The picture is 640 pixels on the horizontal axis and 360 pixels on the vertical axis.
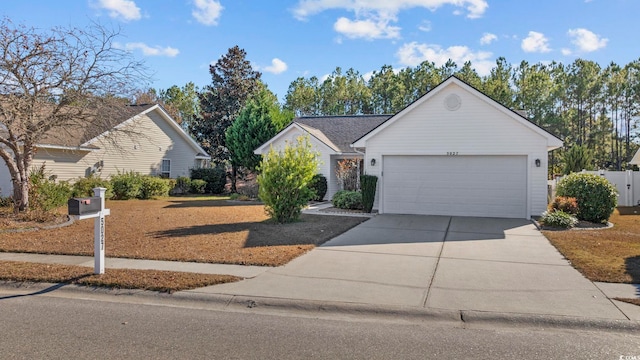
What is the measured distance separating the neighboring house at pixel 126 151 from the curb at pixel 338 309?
9951mm

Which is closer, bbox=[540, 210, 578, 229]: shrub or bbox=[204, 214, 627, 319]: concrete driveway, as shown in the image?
bbox=[204, 214, 627, 319]: concrete driveway

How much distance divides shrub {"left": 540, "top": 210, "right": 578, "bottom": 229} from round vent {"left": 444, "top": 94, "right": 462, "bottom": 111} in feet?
16.5

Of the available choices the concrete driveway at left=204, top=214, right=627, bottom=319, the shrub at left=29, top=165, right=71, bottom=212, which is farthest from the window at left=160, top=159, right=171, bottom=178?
the concrete driveway at left=204, top=214, right=627, bottom=319

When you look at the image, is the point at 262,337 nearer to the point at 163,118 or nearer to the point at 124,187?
the point at 124,187

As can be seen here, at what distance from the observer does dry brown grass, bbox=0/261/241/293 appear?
6.31 metres

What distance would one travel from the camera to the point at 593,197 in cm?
1359

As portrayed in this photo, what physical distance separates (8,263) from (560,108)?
49.8m

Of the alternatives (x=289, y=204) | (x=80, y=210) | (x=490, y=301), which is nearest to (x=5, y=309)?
(x=80, y=210)

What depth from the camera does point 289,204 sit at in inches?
502

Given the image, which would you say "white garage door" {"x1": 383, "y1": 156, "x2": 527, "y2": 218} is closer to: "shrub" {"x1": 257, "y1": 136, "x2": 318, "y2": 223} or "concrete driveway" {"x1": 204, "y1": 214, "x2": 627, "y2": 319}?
"concrete driveway" {"x1": 204, "y1": 214, "x2": 627, "y2": 319}

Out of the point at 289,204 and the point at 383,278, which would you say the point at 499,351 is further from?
the point at 289,204

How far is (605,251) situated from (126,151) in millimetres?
23379

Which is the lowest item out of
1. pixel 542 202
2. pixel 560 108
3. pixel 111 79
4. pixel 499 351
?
pixel 499 351

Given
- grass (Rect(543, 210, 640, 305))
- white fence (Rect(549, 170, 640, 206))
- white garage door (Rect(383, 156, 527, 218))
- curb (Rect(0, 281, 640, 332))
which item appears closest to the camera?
curb (Rect(0, 281, 640, 332))
